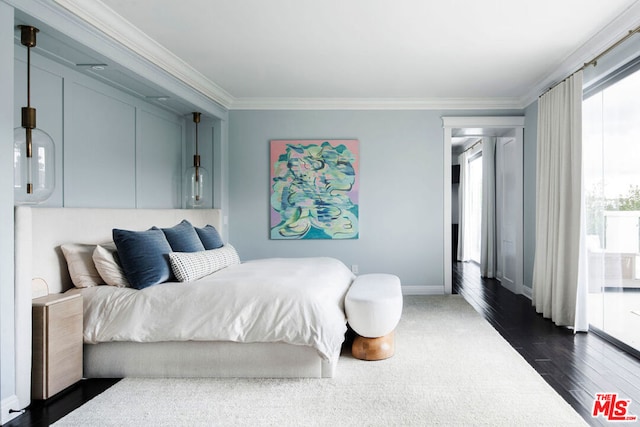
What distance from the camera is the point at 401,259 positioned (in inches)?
228

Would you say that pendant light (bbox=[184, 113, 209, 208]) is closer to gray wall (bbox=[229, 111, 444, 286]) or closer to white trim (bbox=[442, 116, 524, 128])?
gray wall (bbox=[229, 111, 444, 286])

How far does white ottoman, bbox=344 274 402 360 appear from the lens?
10.5 feet

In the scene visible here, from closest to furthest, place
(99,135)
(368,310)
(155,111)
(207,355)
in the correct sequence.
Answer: (207,355) → (368,310) → (99,135) → (155,111)

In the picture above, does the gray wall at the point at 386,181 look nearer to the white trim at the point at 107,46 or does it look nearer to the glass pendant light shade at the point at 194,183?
the glass pendant light shade at the point at 194,183

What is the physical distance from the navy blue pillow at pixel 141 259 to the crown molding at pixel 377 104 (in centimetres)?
289

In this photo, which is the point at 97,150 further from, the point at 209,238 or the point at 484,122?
the point at 484,122

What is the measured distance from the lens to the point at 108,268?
321cm

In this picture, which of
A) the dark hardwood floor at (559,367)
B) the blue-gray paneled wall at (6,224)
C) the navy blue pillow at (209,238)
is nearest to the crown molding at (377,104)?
the navy blue pillow at (209,238)

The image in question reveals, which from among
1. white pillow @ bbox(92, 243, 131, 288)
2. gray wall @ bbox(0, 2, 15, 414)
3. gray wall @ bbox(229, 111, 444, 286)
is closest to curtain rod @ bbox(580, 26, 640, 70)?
gray wall @ bbox(229, 111, 444, 286)

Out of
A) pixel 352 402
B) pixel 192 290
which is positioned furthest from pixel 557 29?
pixel 192 290

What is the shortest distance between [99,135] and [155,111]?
106cm

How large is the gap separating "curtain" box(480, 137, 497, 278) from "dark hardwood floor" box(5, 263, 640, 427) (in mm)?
2219

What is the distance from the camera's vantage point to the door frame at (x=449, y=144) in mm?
5676

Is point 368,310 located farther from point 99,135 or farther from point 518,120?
point 518,120
